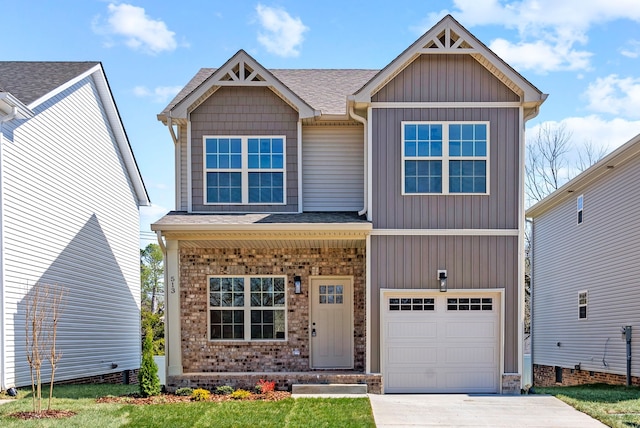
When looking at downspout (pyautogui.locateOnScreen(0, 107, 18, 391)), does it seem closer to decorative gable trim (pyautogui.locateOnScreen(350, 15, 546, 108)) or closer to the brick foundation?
decorative gable trim (pyautogui.locateOnScreen(350, 15, 546, 108))

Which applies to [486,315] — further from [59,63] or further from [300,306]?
[59,63]

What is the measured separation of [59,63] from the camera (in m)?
16.0

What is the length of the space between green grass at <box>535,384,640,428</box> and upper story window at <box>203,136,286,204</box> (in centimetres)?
652

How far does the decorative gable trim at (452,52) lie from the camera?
40.2ft

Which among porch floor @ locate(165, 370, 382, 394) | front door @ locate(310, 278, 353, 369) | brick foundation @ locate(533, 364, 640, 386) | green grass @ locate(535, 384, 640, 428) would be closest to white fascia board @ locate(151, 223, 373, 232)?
front door @ locate(310, 278, 353, 369)

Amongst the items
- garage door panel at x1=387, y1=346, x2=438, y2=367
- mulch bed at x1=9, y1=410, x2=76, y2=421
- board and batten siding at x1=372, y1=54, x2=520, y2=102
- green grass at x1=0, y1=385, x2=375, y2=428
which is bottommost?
green grass at x1=0, y1=385, x2=375, y2=428

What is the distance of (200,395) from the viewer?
1110cm

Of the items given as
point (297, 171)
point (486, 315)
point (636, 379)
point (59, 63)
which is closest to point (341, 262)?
point (297, 171)

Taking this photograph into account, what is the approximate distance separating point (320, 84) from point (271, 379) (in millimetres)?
7132

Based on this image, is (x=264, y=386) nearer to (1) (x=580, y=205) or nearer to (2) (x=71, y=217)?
(2) (x=71, y=217)

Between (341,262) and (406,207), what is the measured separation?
1.98 m

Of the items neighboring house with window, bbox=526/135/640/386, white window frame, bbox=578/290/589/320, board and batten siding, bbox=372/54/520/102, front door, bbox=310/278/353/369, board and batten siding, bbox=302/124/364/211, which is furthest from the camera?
white window frame, bbox=578/290/589/320

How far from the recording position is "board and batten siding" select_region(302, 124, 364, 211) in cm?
1373

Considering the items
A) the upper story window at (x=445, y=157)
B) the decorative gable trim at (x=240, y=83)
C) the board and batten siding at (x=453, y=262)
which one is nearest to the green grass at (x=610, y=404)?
the board and batten siding at (x=453, y=262)
